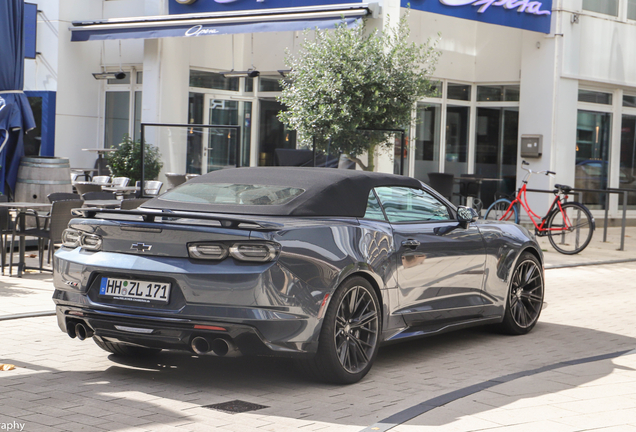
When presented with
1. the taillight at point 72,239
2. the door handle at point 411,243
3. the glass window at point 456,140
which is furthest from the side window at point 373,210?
the glass window at point 456,140

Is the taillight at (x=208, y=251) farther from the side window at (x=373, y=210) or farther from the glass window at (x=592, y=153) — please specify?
the glass window at (x=592, y=153)

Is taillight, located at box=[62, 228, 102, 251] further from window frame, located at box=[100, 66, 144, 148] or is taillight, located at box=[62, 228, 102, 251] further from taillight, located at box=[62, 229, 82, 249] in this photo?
window frame, located at box=[100, 66, 144, 148]

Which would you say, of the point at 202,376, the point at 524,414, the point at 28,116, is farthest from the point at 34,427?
the point at 28,116

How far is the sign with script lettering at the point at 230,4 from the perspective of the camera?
1691cm

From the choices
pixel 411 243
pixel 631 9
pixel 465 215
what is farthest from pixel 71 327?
pixel 631 9

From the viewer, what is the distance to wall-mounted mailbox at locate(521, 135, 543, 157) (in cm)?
1909

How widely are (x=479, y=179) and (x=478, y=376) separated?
13.7 metres

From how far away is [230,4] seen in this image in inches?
712

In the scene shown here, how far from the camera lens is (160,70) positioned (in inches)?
769

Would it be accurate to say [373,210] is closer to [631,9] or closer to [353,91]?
[353,91]

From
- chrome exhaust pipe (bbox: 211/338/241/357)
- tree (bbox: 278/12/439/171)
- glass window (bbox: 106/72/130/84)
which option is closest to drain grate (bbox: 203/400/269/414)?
chrome exhaust pipe (bbox: 211/338/241/357)

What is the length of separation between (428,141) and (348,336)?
15.7 m

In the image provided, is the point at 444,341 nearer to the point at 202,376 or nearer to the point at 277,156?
the point at 202,376

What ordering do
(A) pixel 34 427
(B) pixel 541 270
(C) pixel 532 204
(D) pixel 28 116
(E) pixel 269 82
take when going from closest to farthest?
(A) pixel 34 427 < (B) pixel 541 270 < (D) pixel 28 116 < (C) pixel 532 204 < (E) pixel 269 82
